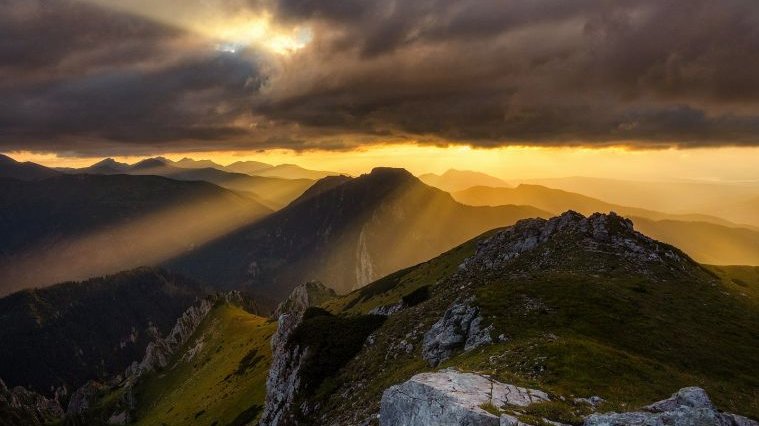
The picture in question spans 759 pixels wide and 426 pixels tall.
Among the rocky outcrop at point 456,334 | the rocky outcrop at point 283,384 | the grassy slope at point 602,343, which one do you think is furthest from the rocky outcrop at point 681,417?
the rocky outcrop at point 283,384

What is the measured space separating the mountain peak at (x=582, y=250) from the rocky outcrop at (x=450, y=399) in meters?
44.4

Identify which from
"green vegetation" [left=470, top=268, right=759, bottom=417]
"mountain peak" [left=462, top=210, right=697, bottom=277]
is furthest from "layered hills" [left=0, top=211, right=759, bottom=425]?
"mountain peak" [left=462, top=210, right=697, bottom=277]

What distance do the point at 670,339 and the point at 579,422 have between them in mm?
27129

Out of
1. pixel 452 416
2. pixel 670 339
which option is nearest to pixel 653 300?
pixel 670 339

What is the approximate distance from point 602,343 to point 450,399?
22191 millimetres

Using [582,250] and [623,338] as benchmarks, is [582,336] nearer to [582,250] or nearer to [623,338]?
[623,338]

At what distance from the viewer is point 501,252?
302ft

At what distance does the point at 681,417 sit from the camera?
874 inches

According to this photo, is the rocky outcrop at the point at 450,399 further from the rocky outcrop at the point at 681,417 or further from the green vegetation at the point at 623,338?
the rocky outcrop at the point at 681,417

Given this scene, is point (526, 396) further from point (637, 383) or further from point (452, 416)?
point (637, 383)

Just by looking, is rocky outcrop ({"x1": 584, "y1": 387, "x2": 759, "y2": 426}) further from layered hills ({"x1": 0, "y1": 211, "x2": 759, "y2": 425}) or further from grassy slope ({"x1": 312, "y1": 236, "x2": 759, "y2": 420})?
grassy slope ({"x1": 312, "y1": 236, "x2": 759, "y2": 420})

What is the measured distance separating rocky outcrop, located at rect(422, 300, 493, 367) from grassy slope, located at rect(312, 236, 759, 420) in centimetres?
128

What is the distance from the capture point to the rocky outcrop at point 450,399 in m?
24.2

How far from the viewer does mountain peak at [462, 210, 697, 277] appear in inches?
2776
